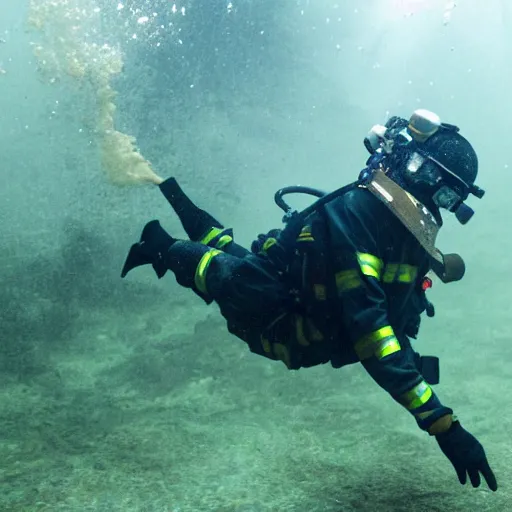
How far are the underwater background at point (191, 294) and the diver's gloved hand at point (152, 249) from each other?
2.91 ft

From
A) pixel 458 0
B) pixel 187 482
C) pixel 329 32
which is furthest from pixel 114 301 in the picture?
pixel 458 0

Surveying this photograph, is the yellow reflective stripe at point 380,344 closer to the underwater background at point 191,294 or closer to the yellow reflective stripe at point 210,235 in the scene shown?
the underwater background at point 191,294

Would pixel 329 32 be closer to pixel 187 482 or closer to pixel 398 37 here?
pixel 398 37

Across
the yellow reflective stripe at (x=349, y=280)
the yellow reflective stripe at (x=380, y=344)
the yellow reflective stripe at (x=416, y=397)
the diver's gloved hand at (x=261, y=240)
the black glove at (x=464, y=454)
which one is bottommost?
the black glove at (x=464, y=454)

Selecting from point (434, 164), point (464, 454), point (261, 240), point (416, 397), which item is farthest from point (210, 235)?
point (464, 454)

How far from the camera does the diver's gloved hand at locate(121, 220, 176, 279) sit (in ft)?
11.8

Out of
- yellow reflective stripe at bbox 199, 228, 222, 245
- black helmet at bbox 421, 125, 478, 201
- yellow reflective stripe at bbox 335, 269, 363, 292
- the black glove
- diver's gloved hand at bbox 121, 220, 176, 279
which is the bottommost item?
the black glove

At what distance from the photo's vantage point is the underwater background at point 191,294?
351cm

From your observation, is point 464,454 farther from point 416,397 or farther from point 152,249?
point 152,249

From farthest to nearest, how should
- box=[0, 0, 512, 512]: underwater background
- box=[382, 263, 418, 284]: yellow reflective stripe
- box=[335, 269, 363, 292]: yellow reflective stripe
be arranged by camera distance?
box=[0, 0, 512, 512]: underwater background, box=[382, 263, 418, 284]: yellow reflective stripe, box=[335, 269, 363, 292]: yellow reflective stripe

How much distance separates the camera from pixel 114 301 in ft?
32.7

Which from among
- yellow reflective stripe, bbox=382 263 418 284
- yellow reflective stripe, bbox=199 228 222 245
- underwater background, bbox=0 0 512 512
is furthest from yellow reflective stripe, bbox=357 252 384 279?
yellow reflective stripe, bbox=199 228 222 245

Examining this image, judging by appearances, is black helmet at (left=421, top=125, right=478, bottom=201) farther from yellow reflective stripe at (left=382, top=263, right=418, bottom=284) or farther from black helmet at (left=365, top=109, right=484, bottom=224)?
yellow reflective stripe at (left=382, top=263, right=418, bottom=284)

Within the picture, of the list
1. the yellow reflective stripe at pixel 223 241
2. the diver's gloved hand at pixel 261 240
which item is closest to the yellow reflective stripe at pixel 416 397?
the diver's gloved hand at pixel 261 240
